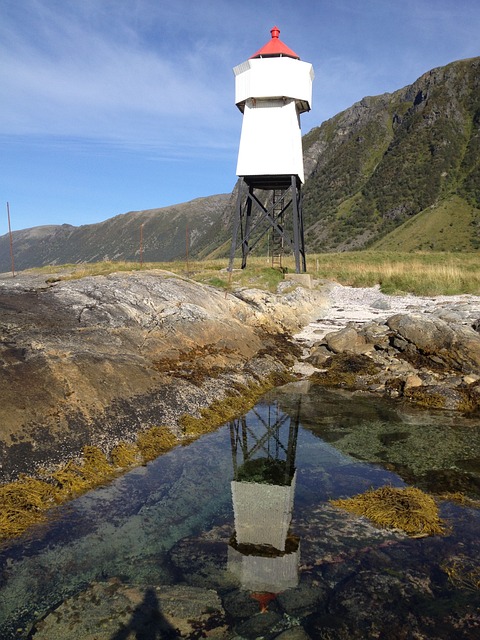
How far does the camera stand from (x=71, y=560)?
5.42 metres

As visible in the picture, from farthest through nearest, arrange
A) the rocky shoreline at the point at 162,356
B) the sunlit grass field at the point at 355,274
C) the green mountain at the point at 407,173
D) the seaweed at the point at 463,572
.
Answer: the green mountain at the point at 407,173 → the sunlit grass field at the point at 355,274 → the rocky shoreline at the point at 162,356 → the seaweed at the point at 463,572

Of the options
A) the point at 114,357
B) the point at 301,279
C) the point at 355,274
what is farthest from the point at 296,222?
the point at 114,357

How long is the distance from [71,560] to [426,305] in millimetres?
21463

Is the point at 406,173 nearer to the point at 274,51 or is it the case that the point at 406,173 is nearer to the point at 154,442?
the point at 274,51

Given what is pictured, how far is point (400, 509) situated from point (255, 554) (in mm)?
2283

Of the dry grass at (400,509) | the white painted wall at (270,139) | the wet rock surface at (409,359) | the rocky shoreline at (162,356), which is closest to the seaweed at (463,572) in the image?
the dry grass at (400,509)

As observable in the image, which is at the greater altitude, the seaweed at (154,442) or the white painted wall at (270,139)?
the white painted wall at (270,139)

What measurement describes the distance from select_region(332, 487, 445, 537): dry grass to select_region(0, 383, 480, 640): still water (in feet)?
0.56

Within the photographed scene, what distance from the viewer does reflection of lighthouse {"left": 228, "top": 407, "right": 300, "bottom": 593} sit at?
5324mm

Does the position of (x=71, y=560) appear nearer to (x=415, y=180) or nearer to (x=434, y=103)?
(x=415, y=180)

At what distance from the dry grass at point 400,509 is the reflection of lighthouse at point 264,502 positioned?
3.34 feet

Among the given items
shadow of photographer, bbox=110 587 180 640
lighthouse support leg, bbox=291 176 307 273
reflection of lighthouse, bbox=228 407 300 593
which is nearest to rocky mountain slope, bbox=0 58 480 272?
lighthouse support leg, bbox=291 176 307 273

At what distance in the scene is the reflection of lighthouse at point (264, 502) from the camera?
532cm

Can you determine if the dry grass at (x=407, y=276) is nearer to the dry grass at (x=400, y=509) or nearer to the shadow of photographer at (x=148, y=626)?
the dry grass at (x=400, y=509)
